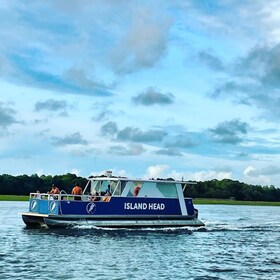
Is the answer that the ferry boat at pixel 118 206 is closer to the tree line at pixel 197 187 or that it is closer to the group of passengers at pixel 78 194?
the group of passengers at pixel 78 194

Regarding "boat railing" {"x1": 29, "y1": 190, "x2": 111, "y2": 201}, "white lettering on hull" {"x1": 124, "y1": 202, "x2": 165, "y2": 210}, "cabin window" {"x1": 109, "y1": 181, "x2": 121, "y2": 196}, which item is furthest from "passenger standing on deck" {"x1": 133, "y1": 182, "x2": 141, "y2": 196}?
"boat railing" {"x1": 29, "y1": 190, "x2": 111, "y2": 201}

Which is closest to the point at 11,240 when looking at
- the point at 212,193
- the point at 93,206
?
the point at 93,206

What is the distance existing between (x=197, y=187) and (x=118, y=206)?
12437 cm

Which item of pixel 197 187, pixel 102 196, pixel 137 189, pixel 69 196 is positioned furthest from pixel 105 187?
pixel 197 187

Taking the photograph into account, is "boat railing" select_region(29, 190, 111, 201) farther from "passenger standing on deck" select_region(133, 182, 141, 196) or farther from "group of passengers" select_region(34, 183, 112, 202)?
"passenger standing on deck" select_region(133, 182, 141, 196)

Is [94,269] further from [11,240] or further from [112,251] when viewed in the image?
[11,240]

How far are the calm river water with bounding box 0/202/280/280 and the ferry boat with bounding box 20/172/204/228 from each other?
2.88ft

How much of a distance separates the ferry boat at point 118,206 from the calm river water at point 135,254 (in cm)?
88

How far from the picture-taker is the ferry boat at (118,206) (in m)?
42.5

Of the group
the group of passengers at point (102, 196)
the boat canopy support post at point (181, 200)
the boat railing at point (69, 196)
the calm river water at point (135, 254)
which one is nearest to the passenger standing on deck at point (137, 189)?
the group of passengers at point (102, 196)

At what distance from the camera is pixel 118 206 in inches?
1743

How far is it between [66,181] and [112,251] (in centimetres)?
8622

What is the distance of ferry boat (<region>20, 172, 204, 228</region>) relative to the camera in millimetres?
42500

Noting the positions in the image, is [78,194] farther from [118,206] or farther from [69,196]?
[118,206]
